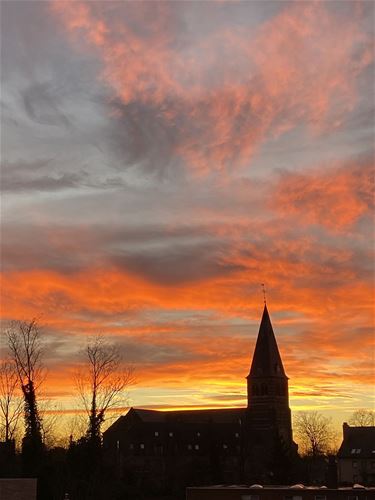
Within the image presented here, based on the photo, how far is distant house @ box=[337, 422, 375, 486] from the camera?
340ft

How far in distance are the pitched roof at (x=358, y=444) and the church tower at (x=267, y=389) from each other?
23.0 metres

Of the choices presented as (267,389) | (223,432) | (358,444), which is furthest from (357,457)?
(223,432)

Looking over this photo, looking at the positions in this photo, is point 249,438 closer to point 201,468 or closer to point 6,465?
point 201,468

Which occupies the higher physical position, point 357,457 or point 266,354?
point 266,354

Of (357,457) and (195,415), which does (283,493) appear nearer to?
(357,457)

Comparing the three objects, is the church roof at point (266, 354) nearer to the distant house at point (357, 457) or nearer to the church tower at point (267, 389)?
the church tower at point (267, 389)

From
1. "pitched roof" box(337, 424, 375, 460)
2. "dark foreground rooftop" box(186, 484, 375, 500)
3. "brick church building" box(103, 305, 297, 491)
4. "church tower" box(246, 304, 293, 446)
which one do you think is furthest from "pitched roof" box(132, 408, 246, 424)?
"dark foreground rooftop" box(186, 484, 375, 500)

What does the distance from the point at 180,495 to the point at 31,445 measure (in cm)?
4213

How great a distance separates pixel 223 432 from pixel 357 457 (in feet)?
131

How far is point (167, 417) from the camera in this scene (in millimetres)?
148500

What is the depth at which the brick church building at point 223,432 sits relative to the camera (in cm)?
12450

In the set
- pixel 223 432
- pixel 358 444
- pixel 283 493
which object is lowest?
pixel 283 493

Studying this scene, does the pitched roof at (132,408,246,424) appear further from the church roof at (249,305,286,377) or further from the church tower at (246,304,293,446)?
the church roof at (249,305,286,377)

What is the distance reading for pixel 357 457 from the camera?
10512 centimetres
